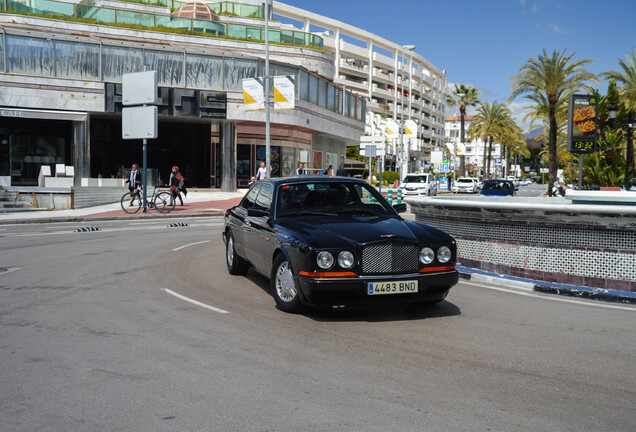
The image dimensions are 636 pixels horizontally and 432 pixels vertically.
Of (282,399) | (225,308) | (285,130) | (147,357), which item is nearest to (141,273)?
(225,308)

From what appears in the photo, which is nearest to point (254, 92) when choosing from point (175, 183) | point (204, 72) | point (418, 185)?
point (175, 183)

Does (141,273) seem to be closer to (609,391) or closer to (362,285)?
(362,285)

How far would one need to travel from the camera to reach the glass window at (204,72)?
36.8 m

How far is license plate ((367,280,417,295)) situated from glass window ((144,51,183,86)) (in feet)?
107

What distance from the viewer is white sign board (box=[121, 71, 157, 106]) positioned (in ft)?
78.2

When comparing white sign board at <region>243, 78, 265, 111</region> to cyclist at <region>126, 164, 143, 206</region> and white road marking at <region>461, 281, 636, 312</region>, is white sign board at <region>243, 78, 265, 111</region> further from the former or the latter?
A: white road marking at <region>461, 281, 636, 312</region>

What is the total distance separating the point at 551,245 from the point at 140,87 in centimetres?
1969

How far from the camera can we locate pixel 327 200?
778 cm

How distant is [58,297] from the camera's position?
7734mm

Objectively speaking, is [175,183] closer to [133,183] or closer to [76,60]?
[133,183]

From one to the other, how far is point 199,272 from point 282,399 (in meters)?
5.97

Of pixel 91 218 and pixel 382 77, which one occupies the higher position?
pixel 382 77

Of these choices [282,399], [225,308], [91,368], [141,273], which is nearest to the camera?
[282,399]

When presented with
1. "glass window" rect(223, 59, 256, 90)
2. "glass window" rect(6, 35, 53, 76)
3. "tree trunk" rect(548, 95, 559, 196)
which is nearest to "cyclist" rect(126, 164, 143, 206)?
"glass window" rect(6, 35, 53, 76)
